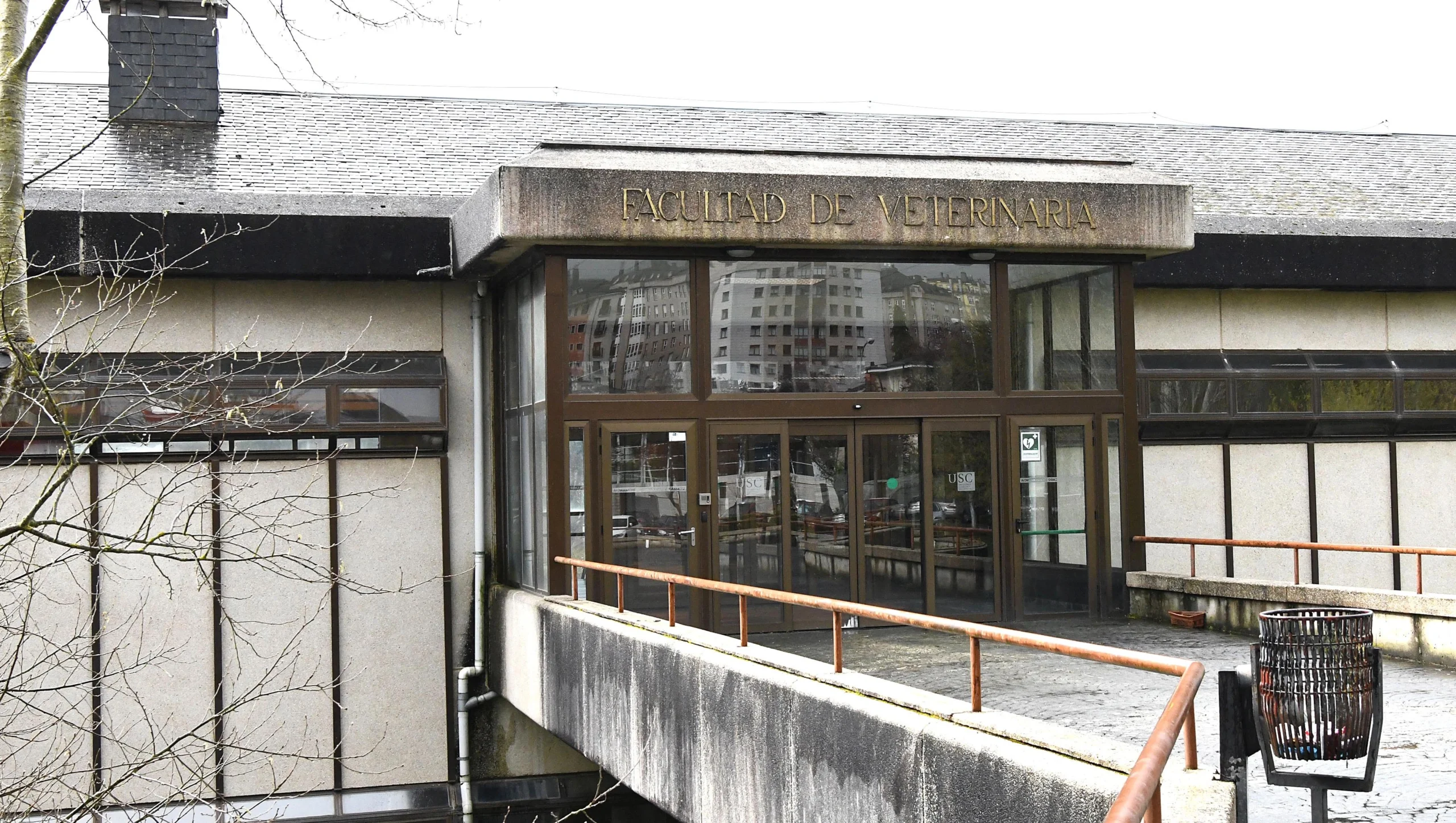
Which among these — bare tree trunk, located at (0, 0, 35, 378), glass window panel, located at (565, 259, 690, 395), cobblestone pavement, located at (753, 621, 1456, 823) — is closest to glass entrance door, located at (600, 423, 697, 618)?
glass window panel, located at (565, 259, 690, 395)

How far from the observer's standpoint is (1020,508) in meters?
14.3

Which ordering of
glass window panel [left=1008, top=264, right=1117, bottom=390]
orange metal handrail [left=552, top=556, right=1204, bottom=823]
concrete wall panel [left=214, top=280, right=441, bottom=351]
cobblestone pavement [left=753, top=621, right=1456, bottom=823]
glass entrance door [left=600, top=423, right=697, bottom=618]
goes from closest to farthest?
orange metal handrail [left=552, top=556, right=1204, bottom=823]
cobblestone pavement [left=753, top=621, right=1456, bottom=823]
glass entrance door [left=600, top=423, right=697, bottom=618]
glass window panel [left=1008, top=264, right=1117, bottom=390]
concrete wall panel [left=214, top=280, right=441, bottom=351]

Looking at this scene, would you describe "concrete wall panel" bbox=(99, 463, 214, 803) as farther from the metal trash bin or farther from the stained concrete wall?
the metal trash bin

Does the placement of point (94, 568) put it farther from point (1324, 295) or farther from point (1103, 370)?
point (1324, 295)

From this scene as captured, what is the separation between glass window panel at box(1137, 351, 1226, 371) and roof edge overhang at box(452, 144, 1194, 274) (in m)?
2.78

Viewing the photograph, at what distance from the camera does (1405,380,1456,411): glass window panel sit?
17.6 m

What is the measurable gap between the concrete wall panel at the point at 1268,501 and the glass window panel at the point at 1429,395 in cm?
149

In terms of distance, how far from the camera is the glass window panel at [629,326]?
1321 cm

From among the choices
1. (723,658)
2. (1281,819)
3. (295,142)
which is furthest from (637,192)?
(1281,819)

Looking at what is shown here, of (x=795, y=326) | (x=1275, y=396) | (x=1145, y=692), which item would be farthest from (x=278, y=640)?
(x=1275, y=396)

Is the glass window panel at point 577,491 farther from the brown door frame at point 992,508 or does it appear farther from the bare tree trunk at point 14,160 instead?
the bare tree trunk at point 14,160

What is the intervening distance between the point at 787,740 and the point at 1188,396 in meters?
10.2

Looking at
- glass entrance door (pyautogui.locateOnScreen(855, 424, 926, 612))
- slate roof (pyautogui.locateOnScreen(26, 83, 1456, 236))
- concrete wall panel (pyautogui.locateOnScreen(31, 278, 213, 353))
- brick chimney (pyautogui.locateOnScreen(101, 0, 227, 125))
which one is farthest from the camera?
brick chimney (pyautogui.locateOnScreen(101, 0, 227, 125))

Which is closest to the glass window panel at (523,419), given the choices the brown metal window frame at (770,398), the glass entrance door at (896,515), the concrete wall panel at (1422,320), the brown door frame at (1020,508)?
the brown metal window frame at (770,398)
